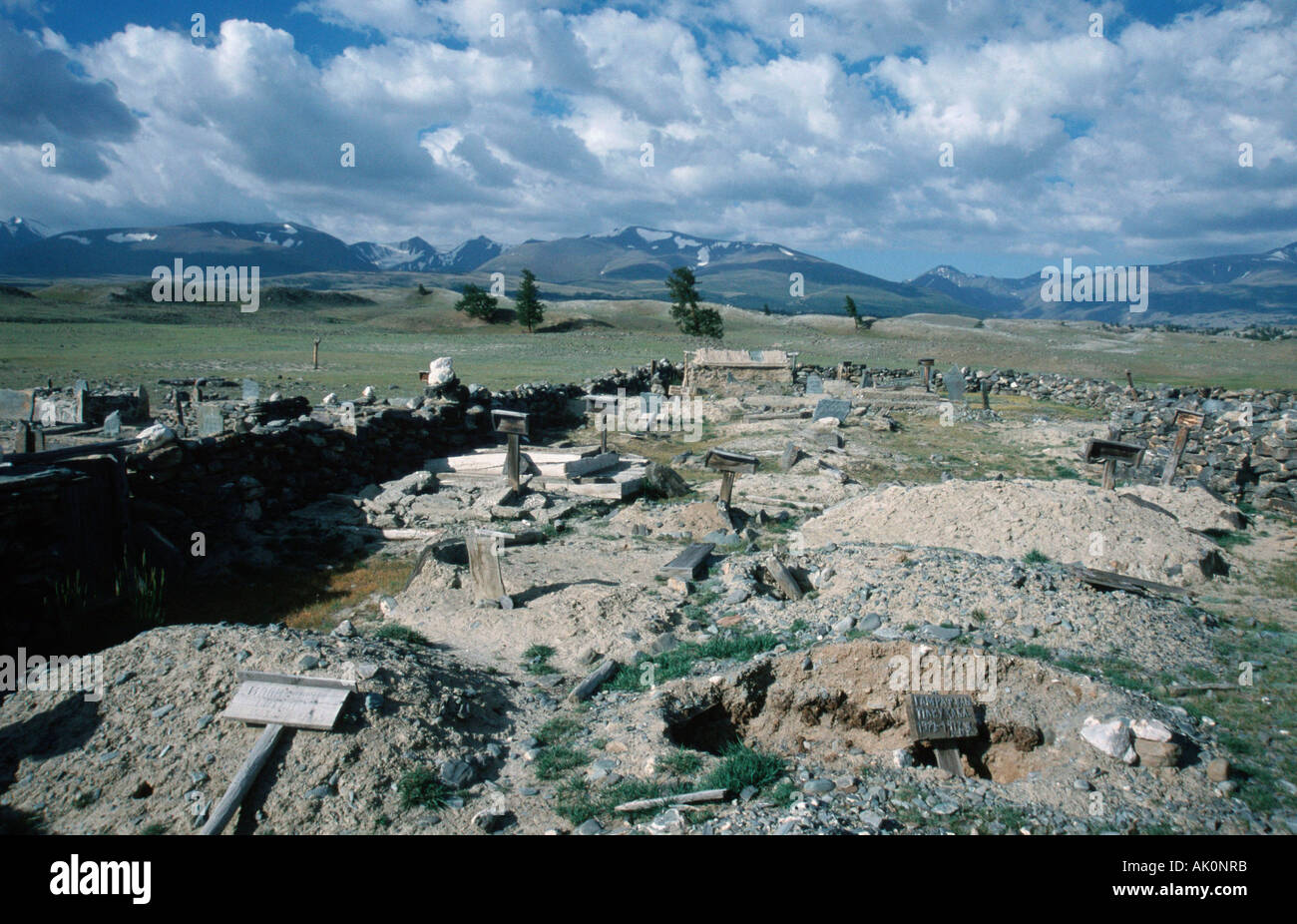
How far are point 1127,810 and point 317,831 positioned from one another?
17.0 ft

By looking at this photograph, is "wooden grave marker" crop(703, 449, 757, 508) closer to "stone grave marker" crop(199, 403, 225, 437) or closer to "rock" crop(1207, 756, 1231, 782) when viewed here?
"rock" crop(1207, 756, 1231, 782)

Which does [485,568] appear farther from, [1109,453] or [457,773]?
[1109,453]

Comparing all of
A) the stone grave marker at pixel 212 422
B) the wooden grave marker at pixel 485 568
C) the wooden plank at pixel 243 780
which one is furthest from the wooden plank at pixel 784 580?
the stone grave marker at pixel 212 422

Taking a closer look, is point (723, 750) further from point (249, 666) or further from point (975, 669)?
point (249, 666)

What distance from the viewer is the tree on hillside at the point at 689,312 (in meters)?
73.4

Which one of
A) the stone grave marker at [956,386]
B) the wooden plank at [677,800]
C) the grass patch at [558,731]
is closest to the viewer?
the wooden plank at [677,800]

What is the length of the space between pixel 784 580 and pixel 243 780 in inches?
234

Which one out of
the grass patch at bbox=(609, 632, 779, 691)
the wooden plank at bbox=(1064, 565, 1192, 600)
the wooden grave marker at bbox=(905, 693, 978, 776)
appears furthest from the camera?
the wooden plank at bbox=(1064, 565, 1192, 600)

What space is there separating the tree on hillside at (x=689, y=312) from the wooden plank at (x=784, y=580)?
6298 cm

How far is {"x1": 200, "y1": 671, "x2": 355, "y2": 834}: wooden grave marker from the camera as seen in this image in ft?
16.3

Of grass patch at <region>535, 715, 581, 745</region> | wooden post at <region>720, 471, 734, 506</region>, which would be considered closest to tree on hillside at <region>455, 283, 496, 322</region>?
wooden post at <region>720, 471, 734, 506</region>

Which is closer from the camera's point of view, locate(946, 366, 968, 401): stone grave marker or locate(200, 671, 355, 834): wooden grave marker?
locate(200, 671, 355, 834): wooden grave marker

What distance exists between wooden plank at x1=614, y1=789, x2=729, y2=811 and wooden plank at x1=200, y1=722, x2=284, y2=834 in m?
2.36

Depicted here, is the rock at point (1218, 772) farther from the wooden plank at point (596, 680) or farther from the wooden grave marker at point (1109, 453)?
the wooden grave marker at point (1109, 453)
